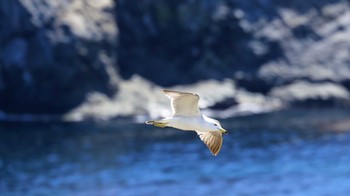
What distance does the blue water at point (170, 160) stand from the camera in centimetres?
4356

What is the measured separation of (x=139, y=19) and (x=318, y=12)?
1668 cm

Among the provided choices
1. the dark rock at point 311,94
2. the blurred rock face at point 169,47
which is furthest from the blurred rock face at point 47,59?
the dark rock at point 311,94

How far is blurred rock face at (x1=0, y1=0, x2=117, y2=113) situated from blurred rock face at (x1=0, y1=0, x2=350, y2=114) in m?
0.07

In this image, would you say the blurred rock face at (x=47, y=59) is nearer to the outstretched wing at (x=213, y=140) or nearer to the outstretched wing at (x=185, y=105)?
the outstretched wing at (x=213, y=140)

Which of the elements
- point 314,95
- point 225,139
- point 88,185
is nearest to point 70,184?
point 88,185

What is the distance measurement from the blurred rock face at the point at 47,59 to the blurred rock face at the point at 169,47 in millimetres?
73

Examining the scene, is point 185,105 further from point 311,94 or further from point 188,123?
point 311,94

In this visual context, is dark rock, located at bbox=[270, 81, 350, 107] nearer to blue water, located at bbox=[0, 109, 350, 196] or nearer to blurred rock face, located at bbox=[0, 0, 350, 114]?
blurred rock face, located at bbox=[0, 0, 350, 114]

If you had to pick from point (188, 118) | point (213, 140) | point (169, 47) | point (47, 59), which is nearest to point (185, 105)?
point (188, 118)

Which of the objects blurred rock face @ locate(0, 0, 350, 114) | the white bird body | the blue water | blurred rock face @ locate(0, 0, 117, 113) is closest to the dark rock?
blurred rock face @ locate(0, 0, 350, 114)

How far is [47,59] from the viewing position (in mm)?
65625

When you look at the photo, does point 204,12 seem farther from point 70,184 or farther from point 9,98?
point 70,184

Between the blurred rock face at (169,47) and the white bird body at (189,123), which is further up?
the blurred rock face at (169,47)

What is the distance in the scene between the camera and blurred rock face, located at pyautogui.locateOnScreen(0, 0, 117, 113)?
212 ft
